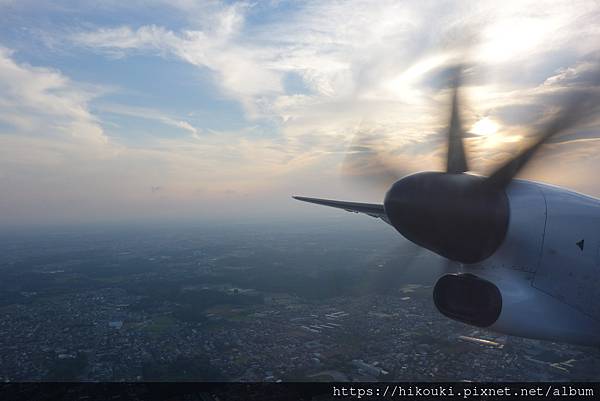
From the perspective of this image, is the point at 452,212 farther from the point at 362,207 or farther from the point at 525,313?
the point at 362,207

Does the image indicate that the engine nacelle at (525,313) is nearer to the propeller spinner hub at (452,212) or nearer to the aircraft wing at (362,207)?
the propeller spinner hub at (452,212)

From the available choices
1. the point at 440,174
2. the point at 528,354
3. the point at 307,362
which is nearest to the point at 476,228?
the point at 440,174

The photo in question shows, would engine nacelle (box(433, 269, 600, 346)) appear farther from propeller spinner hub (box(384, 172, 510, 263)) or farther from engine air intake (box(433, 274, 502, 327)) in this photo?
propeller spinner hub (box(384, 172, 510, 263))

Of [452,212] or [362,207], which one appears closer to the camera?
[452,212]

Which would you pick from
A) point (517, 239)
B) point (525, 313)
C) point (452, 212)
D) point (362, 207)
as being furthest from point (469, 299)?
point (362, 207)
